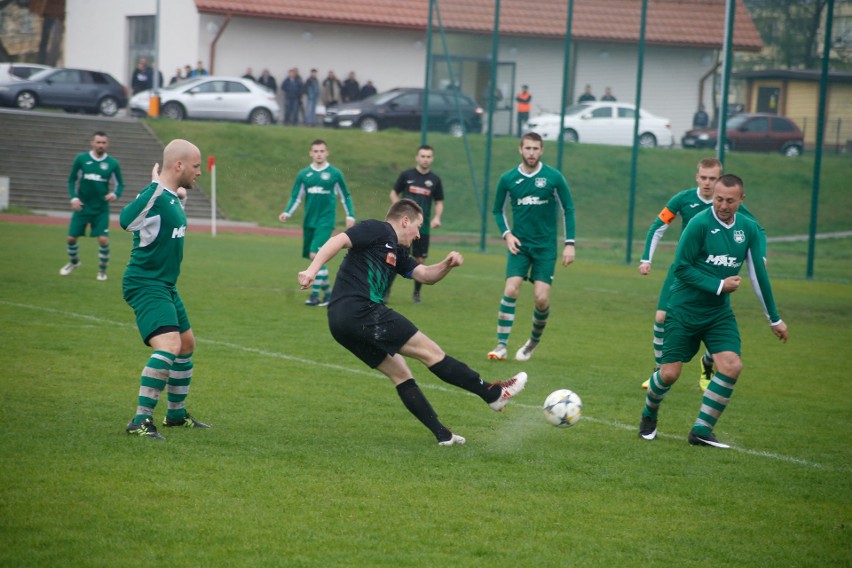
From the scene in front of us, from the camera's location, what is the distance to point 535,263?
38.0 feet

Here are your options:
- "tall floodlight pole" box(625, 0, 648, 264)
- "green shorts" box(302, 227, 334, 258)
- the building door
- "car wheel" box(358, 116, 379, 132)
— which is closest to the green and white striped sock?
"green shorts" box(302, 227, 334, 258)

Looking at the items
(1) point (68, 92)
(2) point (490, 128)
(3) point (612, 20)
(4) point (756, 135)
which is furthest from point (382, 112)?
(4) point (756, 135)

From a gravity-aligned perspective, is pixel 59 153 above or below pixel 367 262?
above

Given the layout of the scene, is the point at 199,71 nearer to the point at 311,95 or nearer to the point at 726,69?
the point at 311,95

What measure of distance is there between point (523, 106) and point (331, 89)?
54.1ft

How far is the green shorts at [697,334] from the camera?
7.62 m

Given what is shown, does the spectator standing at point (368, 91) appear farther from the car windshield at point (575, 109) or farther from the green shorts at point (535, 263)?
the green shorts at point (535, 263)

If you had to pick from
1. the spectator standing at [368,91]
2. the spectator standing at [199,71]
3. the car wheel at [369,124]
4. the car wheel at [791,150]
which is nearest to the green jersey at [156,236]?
the car wheel at [791,150]

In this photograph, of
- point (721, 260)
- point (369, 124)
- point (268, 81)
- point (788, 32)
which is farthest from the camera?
point (268, 81)

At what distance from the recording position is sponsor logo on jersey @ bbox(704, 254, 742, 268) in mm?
7660

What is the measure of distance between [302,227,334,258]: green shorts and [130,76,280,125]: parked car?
23.0 metres

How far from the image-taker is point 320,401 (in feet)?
29.0

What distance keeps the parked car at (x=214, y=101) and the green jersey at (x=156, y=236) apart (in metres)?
31.1

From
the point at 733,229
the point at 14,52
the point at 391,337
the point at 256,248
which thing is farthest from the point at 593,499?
the point at 14,52
